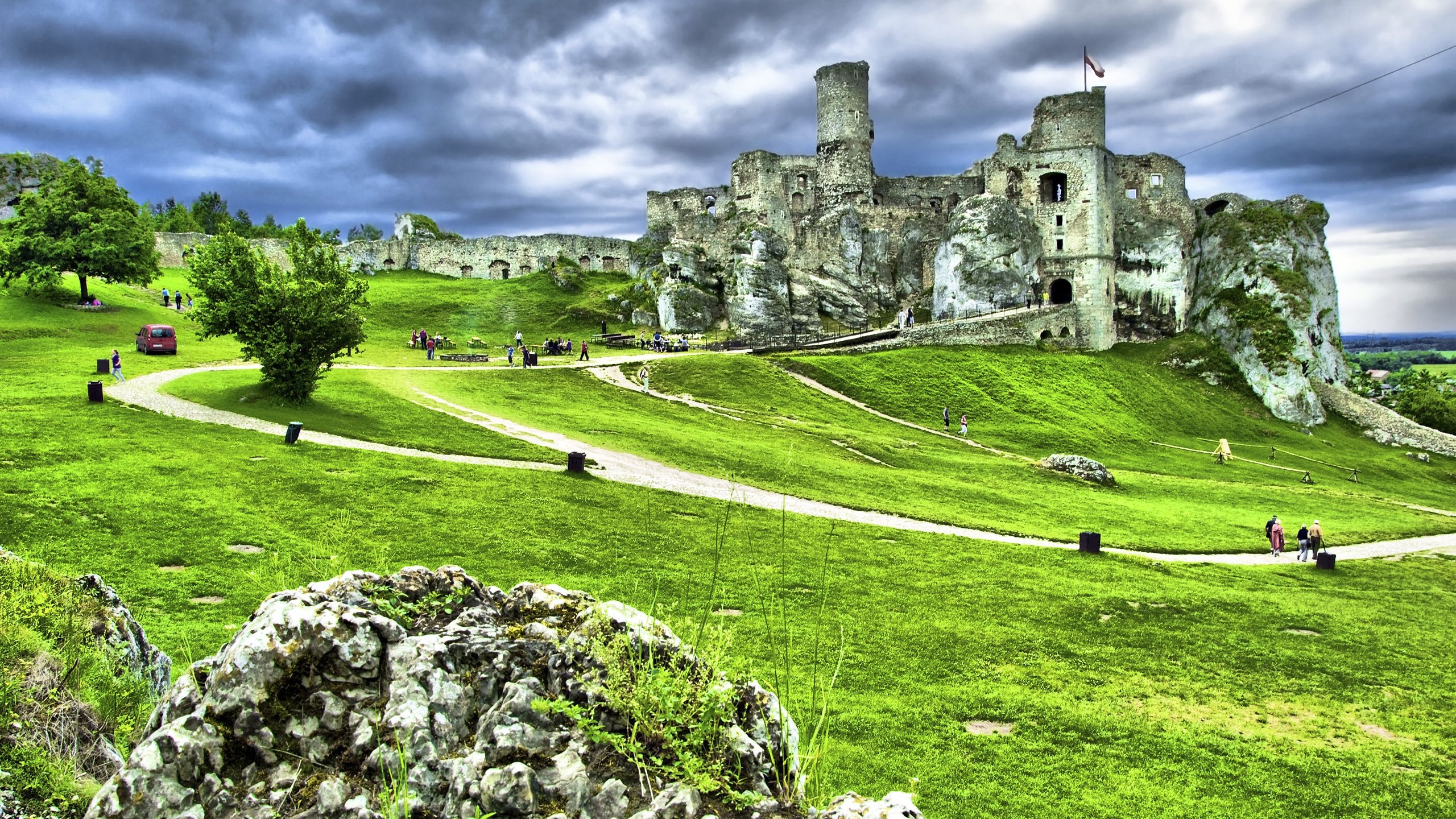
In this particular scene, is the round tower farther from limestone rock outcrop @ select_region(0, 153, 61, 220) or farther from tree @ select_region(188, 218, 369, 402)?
limestone rock outcrop @ select_region(0, 153, 61, 220)

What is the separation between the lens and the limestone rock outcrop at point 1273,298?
71.9 meters

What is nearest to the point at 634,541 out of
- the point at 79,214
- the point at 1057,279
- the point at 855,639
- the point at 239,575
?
the point at 855,639

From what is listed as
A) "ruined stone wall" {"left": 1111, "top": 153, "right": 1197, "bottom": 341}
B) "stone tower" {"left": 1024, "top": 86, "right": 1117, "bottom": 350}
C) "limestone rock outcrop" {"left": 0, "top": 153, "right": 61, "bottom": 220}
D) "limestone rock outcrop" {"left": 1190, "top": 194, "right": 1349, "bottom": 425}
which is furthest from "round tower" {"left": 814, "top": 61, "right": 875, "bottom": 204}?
"limestone rock outcrop" {"left": 0, "top": 153, "right": 61, "bottom": 220}

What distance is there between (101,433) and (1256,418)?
72959 mm

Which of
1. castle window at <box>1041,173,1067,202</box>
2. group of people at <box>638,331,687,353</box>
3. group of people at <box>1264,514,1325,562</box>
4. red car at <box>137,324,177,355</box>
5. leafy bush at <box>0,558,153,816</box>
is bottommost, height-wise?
group of people at <box>1264,514,1325,562</box>

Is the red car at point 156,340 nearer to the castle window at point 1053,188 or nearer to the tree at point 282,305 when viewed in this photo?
the tree at point 282,305

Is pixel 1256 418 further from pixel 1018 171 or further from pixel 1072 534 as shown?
pixel 1072 534

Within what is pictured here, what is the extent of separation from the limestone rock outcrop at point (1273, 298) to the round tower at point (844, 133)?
32201 millimetres

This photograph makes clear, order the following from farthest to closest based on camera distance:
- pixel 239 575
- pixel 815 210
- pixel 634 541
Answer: pixel 815 210 < pixel 634 541 < pixel 239 575

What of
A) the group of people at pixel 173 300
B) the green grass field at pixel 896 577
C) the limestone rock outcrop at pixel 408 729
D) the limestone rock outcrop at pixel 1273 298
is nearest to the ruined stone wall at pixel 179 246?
the group of people at pixel 173 300

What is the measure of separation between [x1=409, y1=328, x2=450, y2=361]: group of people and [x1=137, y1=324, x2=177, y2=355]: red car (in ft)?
40.4

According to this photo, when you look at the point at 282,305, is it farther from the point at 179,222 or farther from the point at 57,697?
the point at 179,222

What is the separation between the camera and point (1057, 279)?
260ft

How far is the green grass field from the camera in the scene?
12211 millimetres
